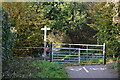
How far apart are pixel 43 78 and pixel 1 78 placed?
789 mm

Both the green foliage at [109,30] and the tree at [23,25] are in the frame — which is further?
the tree at [23,25]

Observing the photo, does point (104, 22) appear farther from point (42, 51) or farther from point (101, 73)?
point (42, 51)

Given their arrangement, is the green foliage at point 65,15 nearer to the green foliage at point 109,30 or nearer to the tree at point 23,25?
the tree at point 23,25

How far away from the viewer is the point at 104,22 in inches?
209

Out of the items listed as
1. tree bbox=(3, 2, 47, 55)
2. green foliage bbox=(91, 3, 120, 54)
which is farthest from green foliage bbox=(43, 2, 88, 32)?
green foliage bbox=(91, 3, 120, 54)

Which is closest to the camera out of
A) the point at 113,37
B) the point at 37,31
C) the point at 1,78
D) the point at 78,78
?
the point at 1,78

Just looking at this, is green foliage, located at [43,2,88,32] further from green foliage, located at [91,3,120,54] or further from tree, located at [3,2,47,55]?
green foliage, located at [91,3,120,54]

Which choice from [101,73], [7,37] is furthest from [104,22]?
[7,37]

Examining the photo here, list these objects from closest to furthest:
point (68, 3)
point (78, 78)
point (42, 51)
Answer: point (78, 78) → point (42, 51) → point (68, 3)

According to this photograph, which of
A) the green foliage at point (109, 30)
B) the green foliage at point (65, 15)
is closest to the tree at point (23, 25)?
the green foliage at point (65, 15)

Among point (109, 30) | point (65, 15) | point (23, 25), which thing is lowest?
point (109, 30)

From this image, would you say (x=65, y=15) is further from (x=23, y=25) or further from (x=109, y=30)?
(x=109, y=30)

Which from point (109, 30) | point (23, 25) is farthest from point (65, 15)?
point (109, 30)

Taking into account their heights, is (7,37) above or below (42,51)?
above
